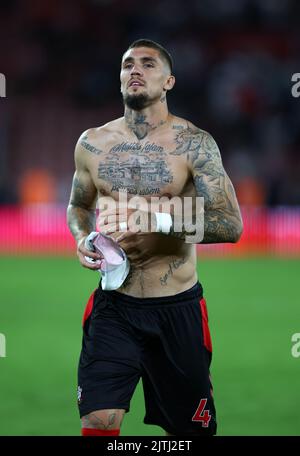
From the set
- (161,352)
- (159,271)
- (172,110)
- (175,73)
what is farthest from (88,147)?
(175,73)

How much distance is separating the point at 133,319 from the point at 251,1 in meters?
21.1

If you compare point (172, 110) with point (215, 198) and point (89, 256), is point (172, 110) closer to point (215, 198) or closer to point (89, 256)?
point (215, 198)

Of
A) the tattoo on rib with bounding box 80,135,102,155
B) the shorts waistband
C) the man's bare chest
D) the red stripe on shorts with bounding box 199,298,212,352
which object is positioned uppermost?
the tattoo on rib with bounding box 80,135,102,155

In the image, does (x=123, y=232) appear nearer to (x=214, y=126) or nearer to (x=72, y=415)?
(x=72, y=415)

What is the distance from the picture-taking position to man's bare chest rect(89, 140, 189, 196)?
5.52 meters

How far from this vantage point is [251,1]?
25359mm

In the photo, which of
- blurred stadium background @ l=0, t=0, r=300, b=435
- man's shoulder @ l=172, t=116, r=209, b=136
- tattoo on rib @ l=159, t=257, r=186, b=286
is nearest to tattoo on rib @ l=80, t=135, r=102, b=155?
man's shoulder @ l=172, t=116, r=209, b=136

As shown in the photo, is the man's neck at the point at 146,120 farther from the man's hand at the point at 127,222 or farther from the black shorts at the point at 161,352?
the black shorts at the point at 161,352

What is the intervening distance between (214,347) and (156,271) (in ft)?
15.6

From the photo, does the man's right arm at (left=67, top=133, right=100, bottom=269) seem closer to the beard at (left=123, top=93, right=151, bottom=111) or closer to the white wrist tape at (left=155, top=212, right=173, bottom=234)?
the beard at (left=123, top=93, right=151, bottom=111)

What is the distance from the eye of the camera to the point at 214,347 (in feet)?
33.4

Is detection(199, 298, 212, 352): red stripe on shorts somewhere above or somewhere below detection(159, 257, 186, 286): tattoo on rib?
below

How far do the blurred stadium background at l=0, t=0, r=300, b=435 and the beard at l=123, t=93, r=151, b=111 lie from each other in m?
5.97

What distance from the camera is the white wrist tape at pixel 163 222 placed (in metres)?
5.24
